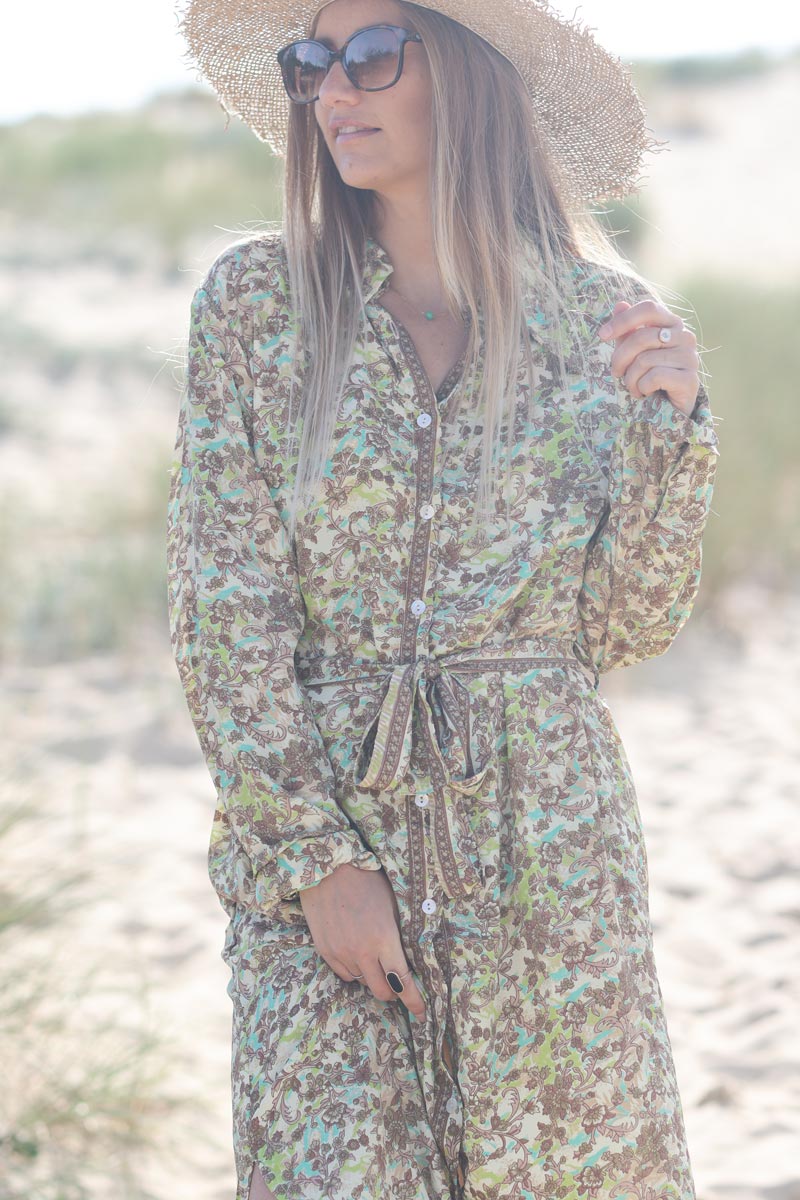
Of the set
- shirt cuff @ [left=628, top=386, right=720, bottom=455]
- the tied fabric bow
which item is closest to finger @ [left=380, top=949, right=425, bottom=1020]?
the tied fabric bow

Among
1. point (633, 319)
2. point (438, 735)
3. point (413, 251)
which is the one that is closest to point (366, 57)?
point (413, 251)

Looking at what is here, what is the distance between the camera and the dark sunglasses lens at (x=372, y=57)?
6.93 feet

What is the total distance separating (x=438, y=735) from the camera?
2.01 meters

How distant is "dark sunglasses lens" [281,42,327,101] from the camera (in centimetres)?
217

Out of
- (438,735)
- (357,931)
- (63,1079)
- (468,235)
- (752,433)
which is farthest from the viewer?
(752,433)

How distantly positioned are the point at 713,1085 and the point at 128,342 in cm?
988

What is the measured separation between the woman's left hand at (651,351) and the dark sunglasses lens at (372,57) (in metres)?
0.50

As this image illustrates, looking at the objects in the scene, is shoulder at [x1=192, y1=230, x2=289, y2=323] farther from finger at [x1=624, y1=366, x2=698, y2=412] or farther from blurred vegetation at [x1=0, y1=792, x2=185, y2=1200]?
blurred vegetation at [x1=0, y1=792, x2=185, y2=1200]

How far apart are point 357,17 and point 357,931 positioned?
1312 millimetres

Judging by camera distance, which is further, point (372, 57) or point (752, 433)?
point (752, 433)

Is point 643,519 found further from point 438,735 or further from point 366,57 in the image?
point 366,57

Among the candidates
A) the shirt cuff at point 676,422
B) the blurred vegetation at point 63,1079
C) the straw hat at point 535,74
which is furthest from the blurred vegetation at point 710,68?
the shirt cuff at point 676,422

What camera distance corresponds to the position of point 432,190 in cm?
219

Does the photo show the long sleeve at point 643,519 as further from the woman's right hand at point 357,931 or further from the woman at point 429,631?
the woman's right hand at point 357,931
